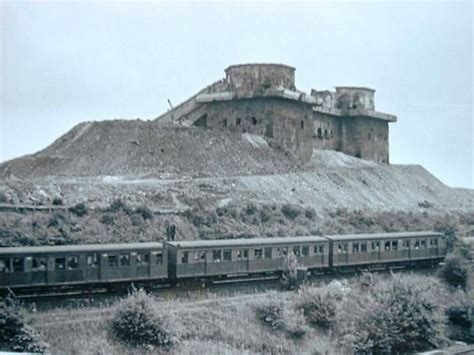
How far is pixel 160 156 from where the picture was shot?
49.9 m

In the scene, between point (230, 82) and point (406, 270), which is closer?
point (406, 270)

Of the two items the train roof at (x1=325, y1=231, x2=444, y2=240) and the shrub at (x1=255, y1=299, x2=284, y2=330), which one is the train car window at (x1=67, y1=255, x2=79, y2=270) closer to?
the shrub at (x1=255, y1=299, x2=284, y2=330)

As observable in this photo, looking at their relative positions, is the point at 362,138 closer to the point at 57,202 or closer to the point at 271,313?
the point at 57,202

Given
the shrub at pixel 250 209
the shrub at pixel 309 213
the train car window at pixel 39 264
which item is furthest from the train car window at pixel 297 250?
the shrub at pixel 309 213

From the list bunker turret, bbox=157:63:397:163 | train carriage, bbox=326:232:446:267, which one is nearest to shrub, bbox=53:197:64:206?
train carriage, bbox=326:232:446:267

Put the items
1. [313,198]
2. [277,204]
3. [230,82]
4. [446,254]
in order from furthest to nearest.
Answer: [230,82]
[313,198]
[277,204]
[446,254]

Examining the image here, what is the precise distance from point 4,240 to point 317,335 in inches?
459

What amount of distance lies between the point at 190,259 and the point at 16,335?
810cm

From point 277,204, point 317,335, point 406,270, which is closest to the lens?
point 317,335

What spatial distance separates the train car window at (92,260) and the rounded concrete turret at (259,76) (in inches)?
1416

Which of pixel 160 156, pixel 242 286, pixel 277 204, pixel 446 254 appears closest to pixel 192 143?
pixel 160 156

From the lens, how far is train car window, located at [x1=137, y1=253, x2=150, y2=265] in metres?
24.7

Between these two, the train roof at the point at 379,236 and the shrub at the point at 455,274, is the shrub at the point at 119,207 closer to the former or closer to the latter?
the train roof at the point at 379,236

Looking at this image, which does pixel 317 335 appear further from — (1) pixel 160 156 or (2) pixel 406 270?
(1) pixel 160 156
